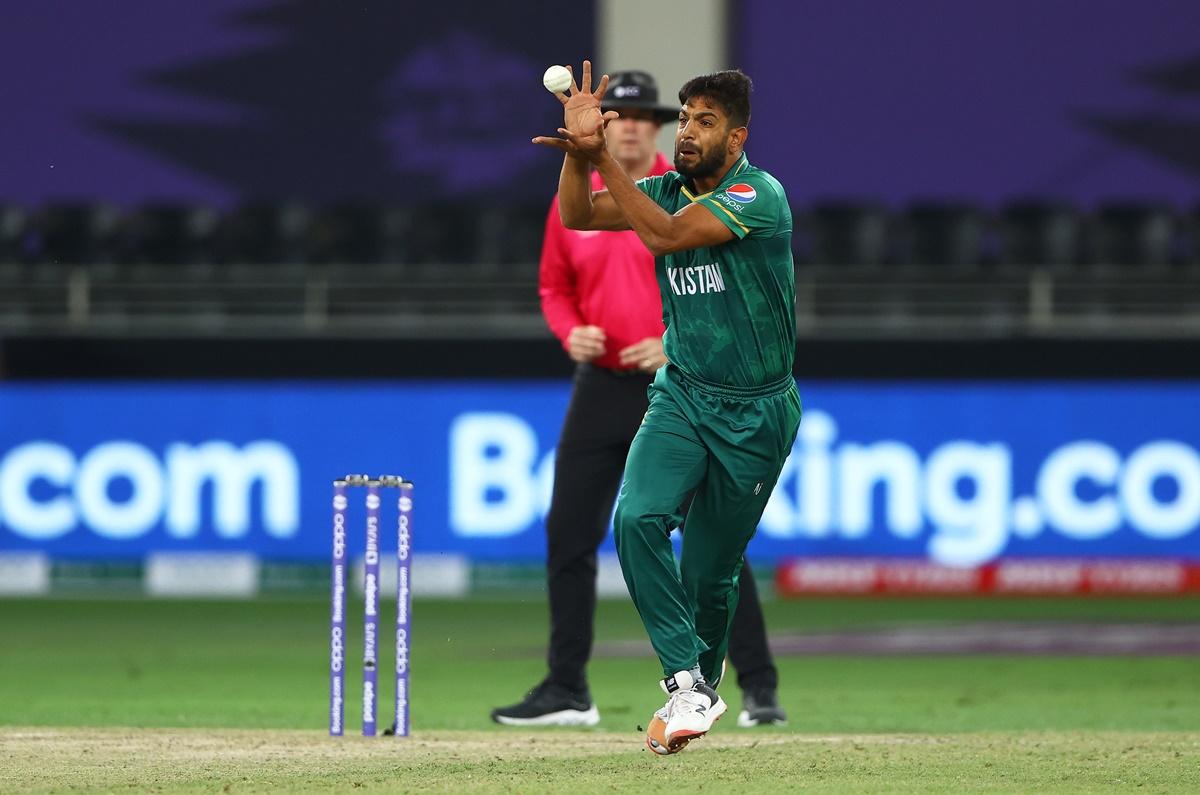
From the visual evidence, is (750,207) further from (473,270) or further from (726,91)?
(473,270)

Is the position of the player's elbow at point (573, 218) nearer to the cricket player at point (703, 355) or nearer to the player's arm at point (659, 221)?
the cricket player at point (703, 355)

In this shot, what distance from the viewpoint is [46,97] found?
1977 cm

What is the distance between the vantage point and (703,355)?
613 cm

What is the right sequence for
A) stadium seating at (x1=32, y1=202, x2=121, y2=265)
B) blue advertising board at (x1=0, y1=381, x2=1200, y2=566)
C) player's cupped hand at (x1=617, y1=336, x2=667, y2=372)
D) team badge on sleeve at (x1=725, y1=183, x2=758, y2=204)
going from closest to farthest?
team badge on sleeve at (x1=725, y1=183, x2=758, y2=204), player's cupped hand at (x1=617, y1=336, x2=667, y2=372), blue advertising board at (x1=0, y1=381, x2=1200, y2=566), stadium seating at (x1=32, y1=202, x2=121, y2=265)

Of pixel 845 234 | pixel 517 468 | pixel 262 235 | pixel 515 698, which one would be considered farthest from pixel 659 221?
pixel 262 235

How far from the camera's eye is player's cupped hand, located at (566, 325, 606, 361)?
7449 millimetres

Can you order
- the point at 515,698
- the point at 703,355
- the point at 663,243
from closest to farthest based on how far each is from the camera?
the point at 663,243
the point at 703,355
the point at 515,698

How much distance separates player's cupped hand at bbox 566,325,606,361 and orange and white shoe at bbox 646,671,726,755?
5.80 ft

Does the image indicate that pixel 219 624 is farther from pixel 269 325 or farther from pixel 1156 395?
pixel 1156 395

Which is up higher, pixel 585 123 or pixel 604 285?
pixel 585 123

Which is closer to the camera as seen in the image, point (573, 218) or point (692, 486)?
point (692, 486)

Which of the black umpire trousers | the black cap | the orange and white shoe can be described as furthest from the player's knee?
the black cap

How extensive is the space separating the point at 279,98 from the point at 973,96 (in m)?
6.74

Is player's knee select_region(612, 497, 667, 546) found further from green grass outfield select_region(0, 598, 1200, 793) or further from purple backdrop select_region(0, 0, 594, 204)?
purple backdrop select_region(0, 0, 594, 204)
